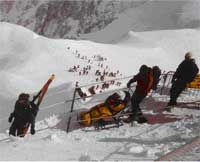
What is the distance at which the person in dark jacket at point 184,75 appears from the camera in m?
10.9

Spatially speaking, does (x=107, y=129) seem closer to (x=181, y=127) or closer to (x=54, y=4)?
(x=181, y=127)

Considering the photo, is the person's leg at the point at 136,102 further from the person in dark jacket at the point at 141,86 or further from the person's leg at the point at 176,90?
the person's leg at the point at 176,90

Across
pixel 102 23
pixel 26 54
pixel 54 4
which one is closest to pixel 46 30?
pixel 54 4

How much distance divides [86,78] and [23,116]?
6.75 metres

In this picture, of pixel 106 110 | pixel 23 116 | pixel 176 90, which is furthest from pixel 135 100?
pixel 23 116

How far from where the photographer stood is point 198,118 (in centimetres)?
969

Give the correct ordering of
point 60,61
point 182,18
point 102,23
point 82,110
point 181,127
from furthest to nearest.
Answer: point 102,23, point 182,18, point 60,61, point 82,110, point 181,127

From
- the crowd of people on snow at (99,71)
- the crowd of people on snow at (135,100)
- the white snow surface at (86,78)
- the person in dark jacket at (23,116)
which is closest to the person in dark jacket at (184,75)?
the crowd of people on snow at (135,100)

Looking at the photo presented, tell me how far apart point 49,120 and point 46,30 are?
2761 cm

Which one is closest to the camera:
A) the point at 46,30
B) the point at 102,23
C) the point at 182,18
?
the point at 182,18

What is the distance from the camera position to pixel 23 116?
10086 mm

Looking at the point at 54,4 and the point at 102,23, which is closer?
the point at 102,23

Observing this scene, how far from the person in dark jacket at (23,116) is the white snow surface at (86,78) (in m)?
0.31

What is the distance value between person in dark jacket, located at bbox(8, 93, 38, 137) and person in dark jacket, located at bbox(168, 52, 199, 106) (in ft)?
10.7
